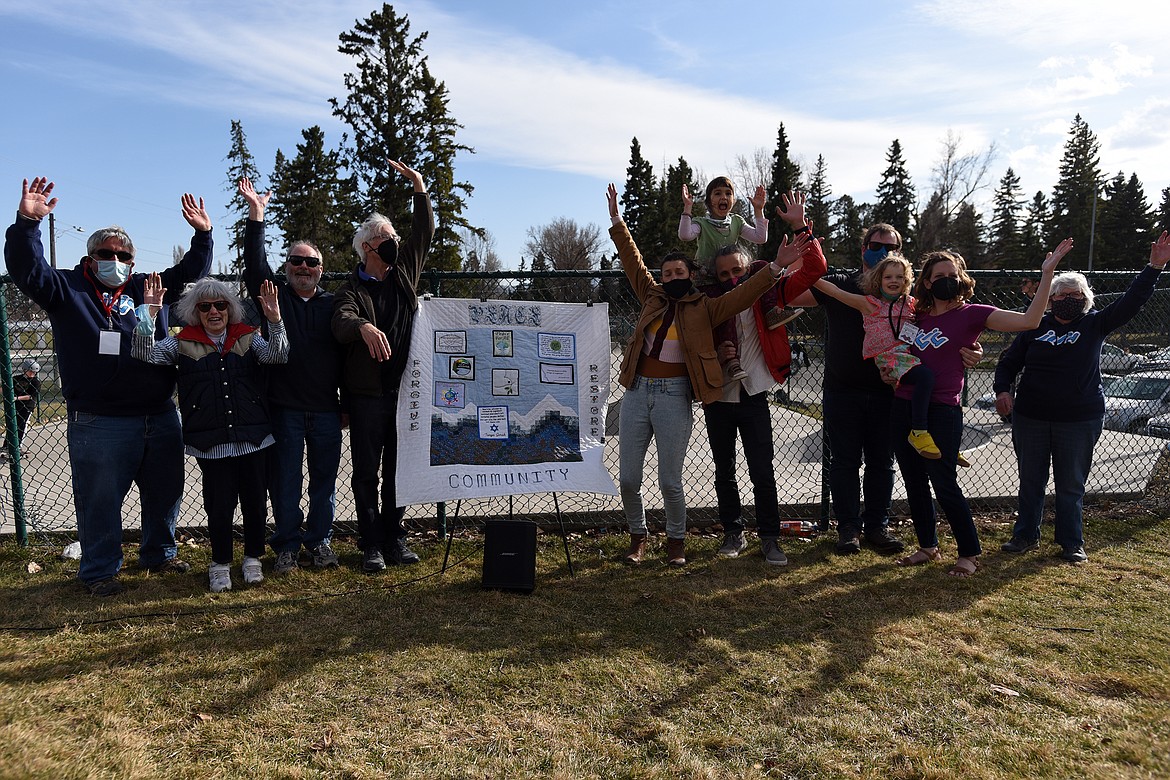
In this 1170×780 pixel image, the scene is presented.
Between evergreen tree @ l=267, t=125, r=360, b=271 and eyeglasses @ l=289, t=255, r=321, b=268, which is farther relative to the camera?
evergreen tree @ l=267, t=125, r=360, b=271

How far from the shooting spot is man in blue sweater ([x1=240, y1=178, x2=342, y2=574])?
14.8ft

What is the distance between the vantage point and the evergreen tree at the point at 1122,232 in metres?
48.3

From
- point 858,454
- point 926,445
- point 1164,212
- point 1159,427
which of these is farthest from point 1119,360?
point 1164,212

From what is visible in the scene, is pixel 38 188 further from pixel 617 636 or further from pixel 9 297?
pixel 617 636

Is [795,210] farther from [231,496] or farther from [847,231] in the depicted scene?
[847,231]

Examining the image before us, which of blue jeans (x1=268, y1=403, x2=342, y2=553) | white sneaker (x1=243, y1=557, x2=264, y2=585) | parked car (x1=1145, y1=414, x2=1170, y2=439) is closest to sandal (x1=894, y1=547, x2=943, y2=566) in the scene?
blue jeans (x1=268, y1=403, x2=342, y2=553)

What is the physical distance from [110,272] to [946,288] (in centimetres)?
505

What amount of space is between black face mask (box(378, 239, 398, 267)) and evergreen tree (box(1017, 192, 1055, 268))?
55297 mm

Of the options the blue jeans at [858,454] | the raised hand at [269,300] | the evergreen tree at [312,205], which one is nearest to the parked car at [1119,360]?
the blue jeans at [858,454]

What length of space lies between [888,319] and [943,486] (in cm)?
112

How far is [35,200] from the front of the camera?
3.97 metres

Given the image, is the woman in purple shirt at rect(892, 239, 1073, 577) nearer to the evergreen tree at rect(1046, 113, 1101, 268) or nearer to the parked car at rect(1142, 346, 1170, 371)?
the parked car at rect(1142, 346, 1170, 371)

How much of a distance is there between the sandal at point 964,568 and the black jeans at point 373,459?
369cm

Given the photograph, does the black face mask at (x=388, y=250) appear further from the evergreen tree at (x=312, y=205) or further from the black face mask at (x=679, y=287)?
the evergreen tree at (x=312, y=205)
